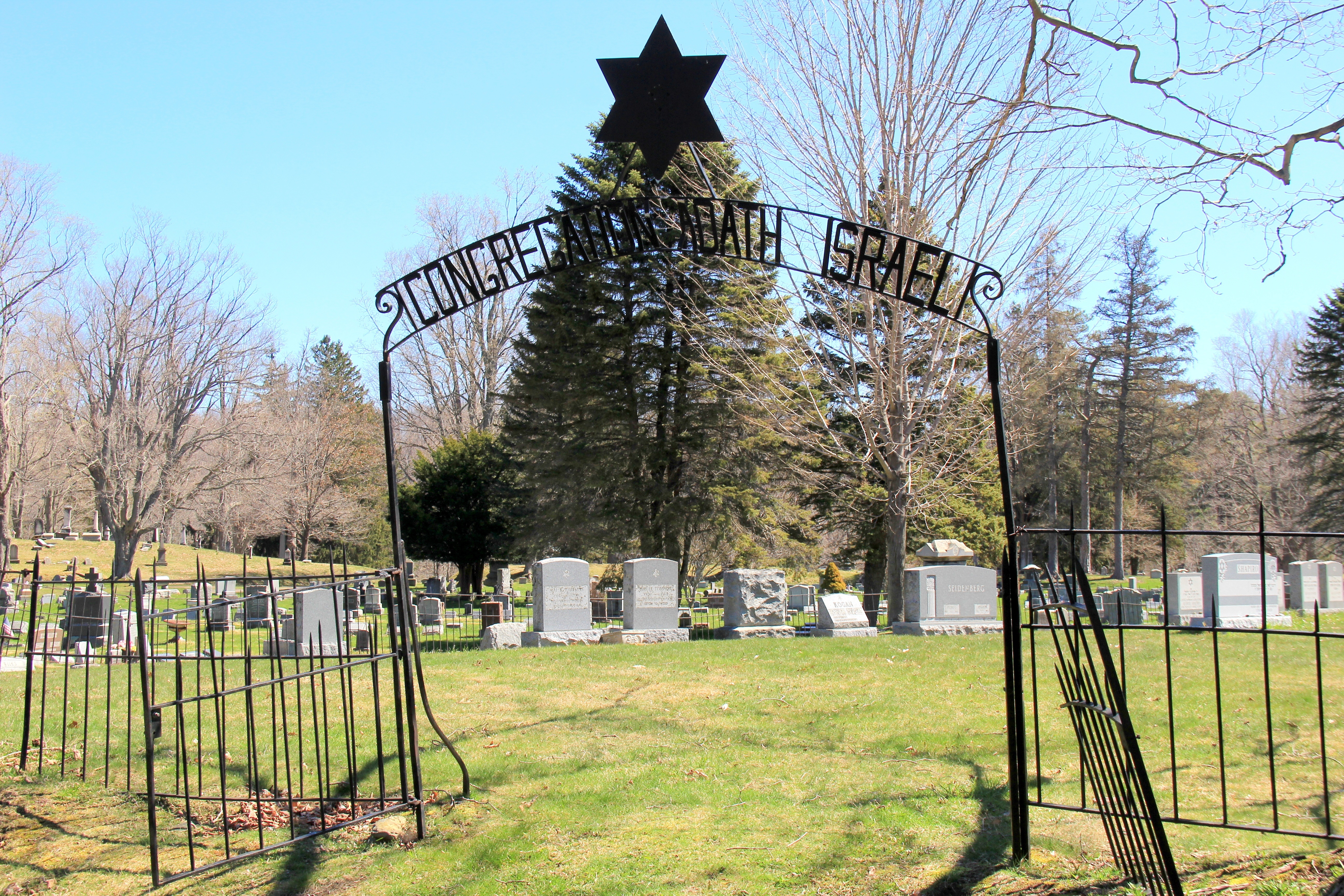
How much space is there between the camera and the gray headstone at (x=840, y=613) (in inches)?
587

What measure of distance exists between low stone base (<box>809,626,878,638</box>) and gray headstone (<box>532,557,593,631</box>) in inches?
153

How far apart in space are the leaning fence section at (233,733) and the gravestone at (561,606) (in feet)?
13.0

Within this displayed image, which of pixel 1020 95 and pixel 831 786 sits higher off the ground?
pixel 1020 95

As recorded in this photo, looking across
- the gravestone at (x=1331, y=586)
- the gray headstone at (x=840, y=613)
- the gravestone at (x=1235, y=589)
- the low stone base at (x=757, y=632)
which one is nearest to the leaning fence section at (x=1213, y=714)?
the gravestone at (x=1235, y=589)

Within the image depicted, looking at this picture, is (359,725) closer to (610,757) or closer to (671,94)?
(610,757)

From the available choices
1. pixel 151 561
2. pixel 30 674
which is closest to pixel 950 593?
pixel 30 674

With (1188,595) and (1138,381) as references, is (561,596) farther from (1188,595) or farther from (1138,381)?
(1138,381)

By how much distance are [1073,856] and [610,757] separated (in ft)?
10.3

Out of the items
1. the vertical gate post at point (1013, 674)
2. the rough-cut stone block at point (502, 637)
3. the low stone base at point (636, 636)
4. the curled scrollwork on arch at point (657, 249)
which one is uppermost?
the curled scrollwork on arch at point (657, 249)

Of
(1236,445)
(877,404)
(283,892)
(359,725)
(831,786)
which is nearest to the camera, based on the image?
(283,892)

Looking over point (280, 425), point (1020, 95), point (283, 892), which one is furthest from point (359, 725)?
point (280, 425)

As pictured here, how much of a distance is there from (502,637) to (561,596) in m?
1.19

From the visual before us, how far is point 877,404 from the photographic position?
1472 centimetres

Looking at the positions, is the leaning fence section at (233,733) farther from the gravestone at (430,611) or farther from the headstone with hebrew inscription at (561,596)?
the gravestone at (430,611)
